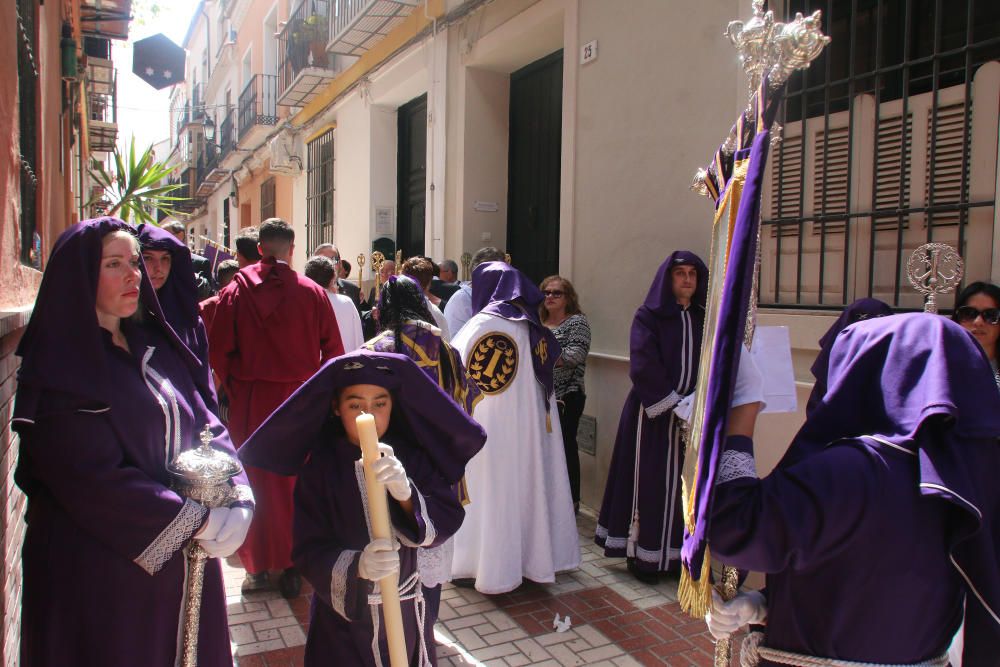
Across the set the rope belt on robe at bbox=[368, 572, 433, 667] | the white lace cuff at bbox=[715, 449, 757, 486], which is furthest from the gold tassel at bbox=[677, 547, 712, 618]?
the rope belt on robe at bbox=[368, 572, 433, 667]

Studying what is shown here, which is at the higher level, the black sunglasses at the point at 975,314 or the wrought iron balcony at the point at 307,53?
the wrought iron balcony at the point at 307,53

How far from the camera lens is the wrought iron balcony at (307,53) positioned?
12156mm

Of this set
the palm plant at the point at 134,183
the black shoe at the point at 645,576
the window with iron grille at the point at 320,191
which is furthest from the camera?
the window with iron grille at the point at 320,191

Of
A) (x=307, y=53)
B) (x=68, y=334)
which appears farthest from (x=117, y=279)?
(x=307, y=53)

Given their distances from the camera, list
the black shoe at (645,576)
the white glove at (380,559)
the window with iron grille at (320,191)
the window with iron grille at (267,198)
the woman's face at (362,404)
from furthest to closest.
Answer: the window with iron grille at (267,198) → the window with iron grille at (320,191) → the black shoe at (645,576) → the woman's face at (362,404) → the white glove at (380,559)

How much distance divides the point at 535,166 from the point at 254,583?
17.4 ft

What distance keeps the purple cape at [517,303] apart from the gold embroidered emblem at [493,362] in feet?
0.48

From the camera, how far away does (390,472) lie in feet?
5.98

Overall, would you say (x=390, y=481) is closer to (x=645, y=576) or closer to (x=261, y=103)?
(x=645, y=576)

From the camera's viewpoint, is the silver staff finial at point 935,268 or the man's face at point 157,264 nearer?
the silver staff finial at point 935,268

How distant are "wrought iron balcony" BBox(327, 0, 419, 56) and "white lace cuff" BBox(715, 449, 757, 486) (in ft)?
27.6

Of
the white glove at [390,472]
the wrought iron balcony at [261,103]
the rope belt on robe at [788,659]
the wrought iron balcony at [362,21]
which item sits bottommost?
the rope belt on robe at [788,659]

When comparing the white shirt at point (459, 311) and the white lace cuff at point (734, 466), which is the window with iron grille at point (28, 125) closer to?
the white shirt at point (459, 311)

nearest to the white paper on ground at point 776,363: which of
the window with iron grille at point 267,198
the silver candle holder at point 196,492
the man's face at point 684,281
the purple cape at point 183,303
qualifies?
the silver candle holder at point 196,492
